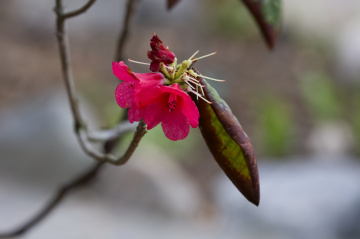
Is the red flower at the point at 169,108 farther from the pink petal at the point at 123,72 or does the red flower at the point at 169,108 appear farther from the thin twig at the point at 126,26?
the thin twig at the point at 126,26

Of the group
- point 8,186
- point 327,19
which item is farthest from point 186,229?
point 327,19

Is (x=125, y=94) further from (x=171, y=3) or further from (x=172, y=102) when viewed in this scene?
(x=171, y=3)

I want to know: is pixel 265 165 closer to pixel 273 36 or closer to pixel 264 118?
pixel 264 118

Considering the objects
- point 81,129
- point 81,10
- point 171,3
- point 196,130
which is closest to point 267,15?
point 171,3

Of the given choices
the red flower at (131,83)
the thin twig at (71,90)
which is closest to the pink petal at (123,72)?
the red flower at (131,83)

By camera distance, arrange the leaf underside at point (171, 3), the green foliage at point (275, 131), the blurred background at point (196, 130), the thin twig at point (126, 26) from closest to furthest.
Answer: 1. the leaf underside at point (171, 3)
2. the thin twig at point (126, 26)
3. the blurred background at point (196, 130)
4. the green foliage at point (275, 131)
